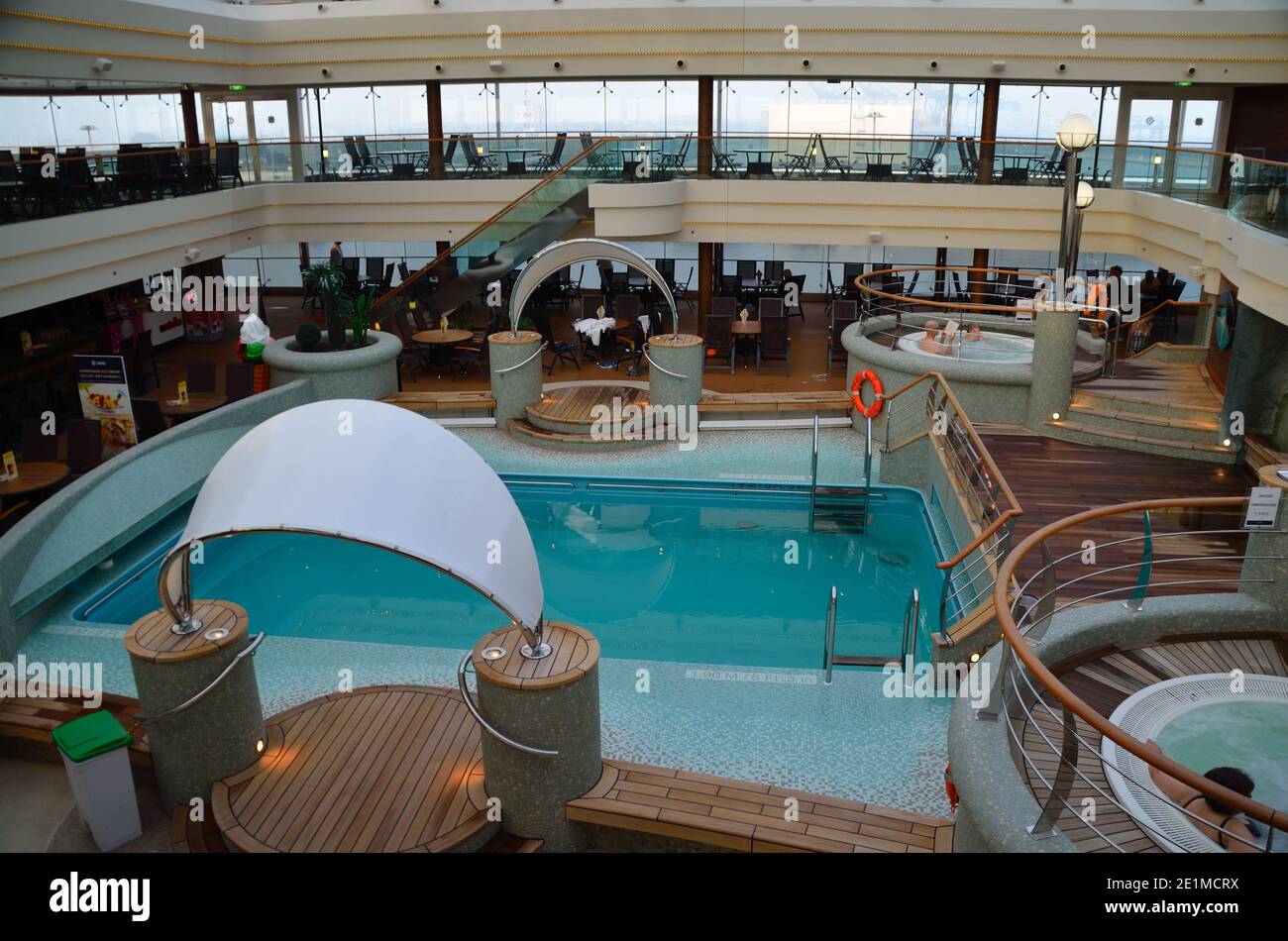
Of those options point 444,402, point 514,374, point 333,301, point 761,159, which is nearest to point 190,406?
point 333,301

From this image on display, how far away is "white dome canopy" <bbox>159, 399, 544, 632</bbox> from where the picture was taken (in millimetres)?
5102

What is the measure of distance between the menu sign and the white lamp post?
9391mm

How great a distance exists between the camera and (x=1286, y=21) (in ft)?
53.2

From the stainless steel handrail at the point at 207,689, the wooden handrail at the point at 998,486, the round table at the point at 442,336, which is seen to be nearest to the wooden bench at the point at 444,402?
the round table at the point at 442,336

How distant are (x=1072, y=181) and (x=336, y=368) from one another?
8660 millimetres

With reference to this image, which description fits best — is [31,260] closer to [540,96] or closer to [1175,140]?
[540,96]

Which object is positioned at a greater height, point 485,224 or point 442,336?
point 485,224

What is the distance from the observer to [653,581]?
9867 millimetres

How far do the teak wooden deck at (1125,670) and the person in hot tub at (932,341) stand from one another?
7.00 meters

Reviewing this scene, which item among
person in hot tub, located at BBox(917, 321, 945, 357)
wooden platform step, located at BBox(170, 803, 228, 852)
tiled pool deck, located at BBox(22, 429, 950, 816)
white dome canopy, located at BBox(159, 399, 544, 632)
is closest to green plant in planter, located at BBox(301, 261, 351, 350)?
tiled pool deck, located at BBox(22, 429, 950, 816)

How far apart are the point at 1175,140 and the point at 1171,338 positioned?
4.71m

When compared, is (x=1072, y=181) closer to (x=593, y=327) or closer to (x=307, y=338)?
(x=593, y=327)

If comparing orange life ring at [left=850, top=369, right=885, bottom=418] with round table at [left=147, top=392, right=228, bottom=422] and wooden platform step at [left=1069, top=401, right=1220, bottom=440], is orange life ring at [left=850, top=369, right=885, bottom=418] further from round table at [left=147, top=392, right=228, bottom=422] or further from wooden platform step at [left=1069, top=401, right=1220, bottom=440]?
round table at [left=147, top=392, right=228, bottom=422]

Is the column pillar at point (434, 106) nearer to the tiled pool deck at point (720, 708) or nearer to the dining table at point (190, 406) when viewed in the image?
the dining table at point (190, 406)
